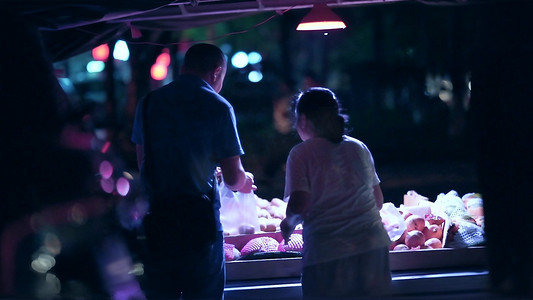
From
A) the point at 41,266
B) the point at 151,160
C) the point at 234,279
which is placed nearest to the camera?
the point at 151,160

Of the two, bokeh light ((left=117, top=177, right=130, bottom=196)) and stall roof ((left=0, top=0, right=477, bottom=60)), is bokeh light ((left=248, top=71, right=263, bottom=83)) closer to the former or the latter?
stall roof ((left=0, top=0, right=477, bottom=60))

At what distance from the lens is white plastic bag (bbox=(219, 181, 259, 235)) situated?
15.2 feet

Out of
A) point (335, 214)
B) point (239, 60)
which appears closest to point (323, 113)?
point (335, 214)

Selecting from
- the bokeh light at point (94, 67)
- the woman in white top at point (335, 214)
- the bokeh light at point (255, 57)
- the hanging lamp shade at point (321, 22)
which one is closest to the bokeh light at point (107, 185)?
the woman in white top at point (335, 214)

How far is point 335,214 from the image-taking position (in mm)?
2828

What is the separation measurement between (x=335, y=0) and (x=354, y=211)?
243 centimetres

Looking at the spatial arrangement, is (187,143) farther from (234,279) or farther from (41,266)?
(234,279)

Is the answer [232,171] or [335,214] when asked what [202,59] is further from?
[335,214]

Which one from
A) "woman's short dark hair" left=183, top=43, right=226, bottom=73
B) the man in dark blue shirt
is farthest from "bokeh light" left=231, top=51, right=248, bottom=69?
the man in dark blue shirt

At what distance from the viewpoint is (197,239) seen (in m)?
3.01

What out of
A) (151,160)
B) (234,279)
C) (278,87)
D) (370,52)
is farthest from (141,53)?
(151,160)

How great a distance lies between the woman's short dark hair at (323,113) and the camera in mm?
2883

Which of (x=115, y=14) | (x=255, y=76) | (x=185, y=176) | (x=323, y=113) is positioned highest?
(x=115, y=14)

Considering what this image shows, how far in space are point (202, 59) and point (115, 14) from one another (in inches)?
29.5
